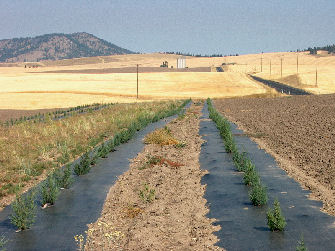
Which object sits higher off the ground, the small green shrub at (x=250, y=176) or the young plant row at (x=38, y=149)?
the small green shrub at (x=250, y=176)

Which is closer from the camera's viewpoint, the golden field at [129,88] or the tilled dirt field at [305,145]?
the tilled dirt field at [305,145]

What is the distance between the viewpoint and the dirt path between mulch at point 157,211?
955 cm

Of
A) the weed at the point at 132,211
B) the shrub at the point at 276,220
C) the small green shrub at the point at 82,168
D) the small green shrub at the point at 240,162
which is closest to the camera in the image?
the shrub at the point at 276,220

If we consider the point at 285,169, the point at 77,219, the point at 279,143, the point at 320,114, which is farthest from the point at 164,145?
the point at 320,114

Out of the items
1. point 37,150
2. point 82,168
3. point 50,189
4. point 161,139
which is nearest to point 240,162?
point 82,168

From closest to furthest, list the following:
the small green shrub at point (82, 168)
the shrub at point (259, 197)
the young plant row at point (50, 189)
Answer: the young plant row at point (50, 189), the shrub at point (259, 197), the small green shrub at point (82, 168)

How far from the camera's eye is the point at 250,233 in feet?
33.0

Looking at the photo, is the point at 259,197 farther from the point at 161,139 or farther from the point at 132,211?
the point at 161,139

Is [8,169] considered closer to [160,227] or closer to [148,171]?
[148,171]

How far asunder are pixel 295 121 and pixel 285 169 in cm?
1711

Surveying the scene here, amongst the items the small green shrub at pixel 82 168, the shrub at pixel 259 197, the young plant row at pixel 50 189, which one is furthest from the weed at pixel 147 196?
the small green shrub at pixel 82 168

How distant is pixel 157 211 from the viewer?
38.3 feet

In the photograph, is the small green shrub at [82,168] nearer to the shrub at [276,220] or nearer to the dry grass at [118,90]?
the shrub at [276,220]

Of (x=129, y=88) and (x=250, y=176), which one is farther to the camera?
(x=129, y=88)
